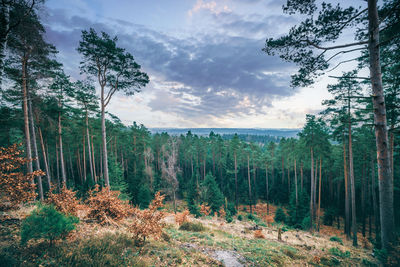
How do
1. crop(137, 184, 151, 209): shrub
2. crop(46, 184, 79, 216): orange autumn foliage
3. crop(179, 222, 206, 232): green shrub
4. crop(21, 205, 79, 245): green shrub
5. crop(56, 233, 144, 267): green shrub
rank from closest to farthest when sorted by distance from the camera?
crop(56, 233, 144, 267): green shrub < crop(21, 205, 79, 245): green shrub < crop(46, 184, 79, 216): orange autumn foliage < crop(179, 222, 206, 232): green shrub < crop(137, 184, 151, 209): shrub

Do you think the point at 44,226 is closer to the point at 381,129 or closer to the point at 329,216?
the point at 381,129

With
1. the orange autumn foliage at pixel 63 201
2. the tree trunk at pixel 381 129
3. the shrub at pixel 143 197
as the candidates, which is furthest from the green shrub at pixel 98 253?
the shrub at pixel 143 197

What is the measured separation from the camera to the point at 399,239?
477 centimetres

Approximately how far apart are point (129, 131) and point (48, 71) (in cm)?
2171

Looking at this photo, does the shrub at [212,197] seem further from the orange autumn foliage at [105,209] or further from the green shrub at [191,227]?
the orange autumn foliage at [105,209]

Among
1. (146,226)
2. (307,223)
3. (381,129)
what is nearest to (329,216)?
(307,223)

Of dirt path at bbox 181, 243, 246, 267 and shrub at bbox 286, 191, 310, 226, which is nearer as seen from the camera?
dirt path at bbox 181, 243, 246, 267

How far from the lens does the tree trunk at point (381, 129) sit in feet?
15.8

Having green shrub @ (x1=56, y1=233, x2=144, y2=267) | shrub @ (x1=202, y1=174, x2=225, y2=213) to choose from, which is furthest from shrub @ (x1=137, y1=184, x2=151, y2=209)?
green shrub @ (x1=56, y1=233, x2=144, y2=267)

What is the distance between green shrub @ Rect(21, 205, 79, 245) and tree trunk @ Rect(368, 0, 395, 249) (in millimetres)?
9896

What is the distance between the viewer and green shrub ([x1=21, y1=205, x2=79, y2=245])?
3.65 metres

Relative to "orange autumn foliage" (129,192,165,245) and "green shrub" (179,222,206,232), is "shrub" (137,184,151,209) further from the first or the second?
"orange autumn foliage" (129,192,165,245)

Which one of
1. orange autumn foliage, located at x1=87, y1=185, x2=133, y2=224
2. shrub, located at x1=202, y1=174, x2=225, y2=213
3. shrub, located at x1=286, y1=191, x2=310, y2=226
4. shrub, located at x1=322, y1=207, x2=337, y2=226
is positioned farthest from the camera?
shrub, located at x1=322, y1=207, x2=337, y2=226

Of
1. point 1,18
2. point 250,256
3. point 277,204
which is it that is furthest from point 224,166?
point 1,18
